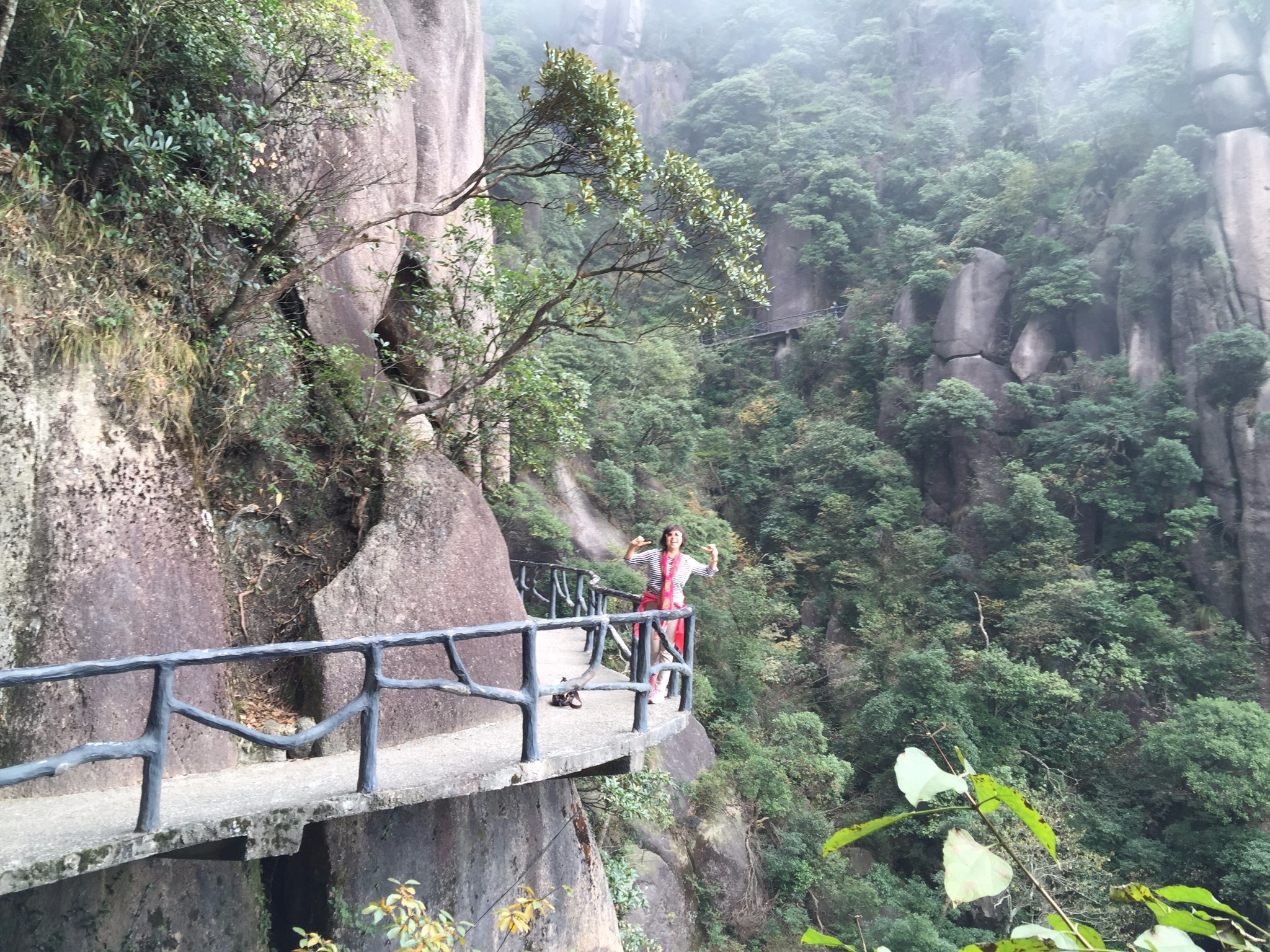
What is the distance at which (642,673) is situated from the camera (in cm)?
469

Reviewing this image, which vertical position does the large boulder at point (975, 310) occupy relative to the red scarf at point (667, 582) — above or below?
above

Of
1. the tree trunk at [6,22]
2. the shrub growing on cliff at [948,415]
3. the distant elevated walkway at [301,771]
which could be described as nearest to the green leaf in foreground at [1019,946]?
the distant elevated walkway at [301,771]

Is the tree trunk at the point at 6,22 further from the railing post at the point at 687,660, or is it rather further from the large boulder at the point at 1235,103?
the large boulder at the point at 1235,103

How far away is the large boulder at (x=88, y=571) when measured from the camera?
3.75 meters

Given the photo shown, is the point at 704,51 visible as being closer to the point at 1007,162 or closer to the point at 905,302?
the point at 1007,162

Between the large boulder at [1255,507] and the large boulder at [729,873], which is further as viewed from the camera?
the large boulder at [1255,507]

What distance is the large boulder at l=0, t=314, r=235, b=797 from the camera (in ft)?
12.3

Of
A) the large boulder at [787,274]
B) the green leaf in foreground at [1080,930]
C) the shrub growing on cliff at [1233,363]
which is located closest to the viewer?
the green leaf in foreground at [1080,930]

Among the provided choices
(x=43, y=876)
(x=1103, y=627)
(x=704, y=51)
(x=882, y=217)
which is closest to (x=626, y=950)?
(x=43, y=876)

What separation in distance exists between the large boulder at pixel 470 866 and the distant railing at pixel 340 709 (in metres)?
1.07

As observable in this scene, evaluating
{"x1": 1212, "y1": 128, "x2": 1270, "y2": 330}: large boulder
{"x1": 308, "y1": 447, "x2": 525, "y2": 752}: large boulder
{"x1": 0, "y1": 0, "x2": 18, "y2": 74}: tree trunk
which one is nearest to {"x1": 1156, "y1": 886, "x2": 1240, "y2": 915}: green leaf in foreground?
{"x1": 308, "y1": 447, "x2": 525, "y2": 752}: large boulder

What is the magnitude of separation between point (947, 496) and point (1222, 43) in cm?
1616

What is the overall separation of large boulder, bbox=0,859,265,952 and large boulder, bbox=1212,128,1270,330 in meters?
25.6

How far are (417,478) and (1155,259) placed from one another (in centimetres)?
2513
